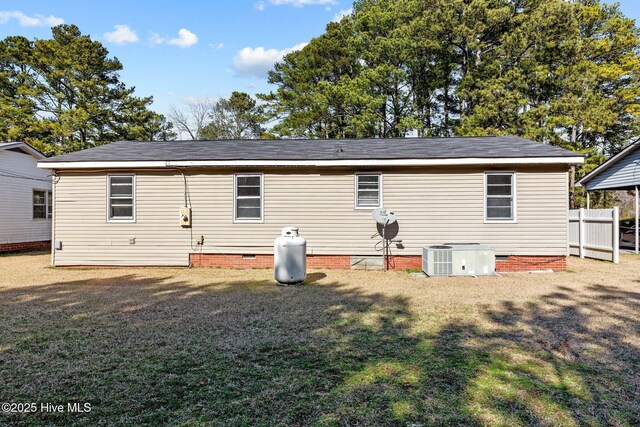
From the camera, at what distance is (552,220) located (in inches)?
372

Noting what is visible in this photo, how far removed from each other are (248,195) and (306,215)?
1.73 m

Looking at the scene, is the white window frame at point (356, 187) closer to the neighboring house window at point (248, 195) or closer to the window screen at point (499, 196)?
the neighboring house window at point (248, 195)

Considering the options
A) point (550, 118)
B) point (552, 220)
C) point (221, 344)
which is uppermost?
point (550, 118)

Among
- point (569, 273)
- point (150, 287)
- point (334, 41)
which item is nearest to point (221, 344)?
point (150, 287)

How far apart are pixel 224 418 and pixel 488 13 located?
24.7 meters

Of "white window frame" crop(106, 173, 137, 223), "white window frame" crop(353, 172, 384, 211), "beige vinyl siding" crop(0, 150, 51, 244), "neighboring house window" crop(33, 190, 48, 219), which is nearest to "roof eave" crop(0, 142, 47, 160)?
"beige vinyl siding" crop(0, 150, 51, 244)

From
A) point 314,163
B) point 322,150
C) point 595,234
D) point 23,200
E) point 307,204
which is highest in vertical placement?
point 322,150

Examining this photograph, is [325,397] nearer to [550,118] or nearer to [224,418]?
[224,418]

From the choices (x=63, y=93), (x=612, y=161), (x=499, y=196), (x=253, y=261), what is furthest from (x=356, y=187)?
(x=63, y=93)

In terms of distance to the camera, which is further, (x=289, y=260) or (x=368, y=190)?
(x=368, y=190)

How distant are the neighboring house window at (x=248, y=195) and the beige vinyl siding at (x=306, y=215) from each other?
215 millimetres

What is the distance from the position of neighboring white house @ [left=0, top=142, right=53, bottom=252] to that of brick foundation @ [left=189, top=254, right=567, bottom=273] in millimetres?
9242

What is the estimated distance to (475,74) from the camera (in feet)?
71.7

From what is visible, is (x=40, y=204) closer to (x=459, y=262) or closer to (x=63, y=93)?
(x=63, y=93)
